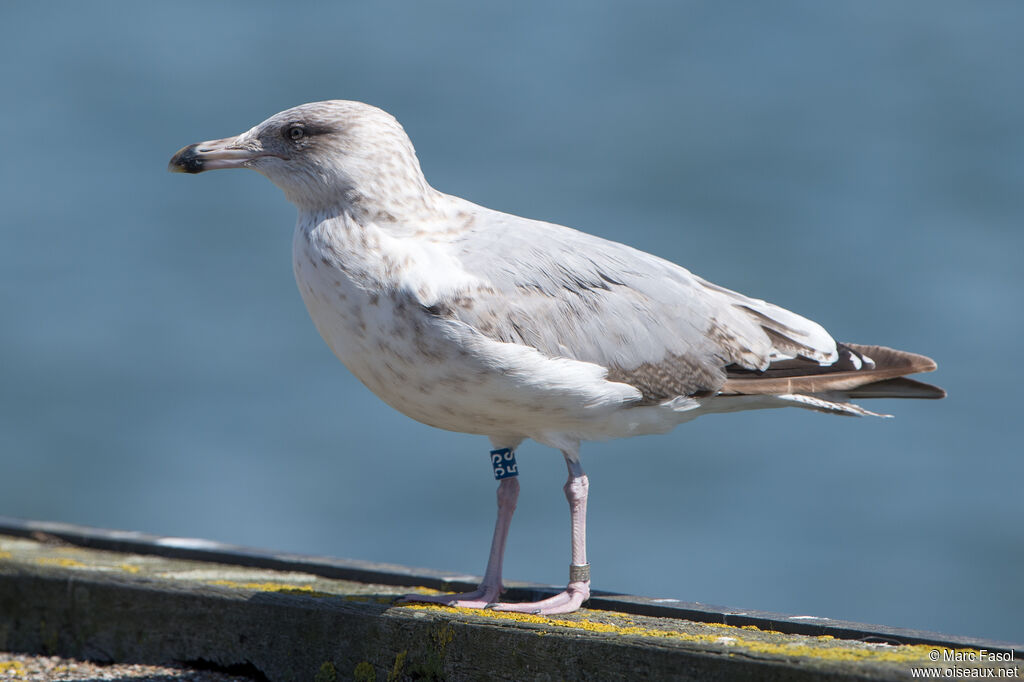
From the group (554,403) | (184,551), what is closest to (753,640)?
(554,403)

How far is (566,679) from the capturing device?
3664 millimetres

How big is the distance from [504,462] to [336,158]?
142 centimetres

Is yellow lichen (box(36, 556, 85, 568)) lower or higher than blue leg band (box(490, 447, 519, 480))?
lower

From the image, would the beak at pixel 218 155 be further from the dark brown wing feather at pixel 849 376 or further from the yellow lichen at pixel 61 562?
the dark brown wing feather at pixel 849 376

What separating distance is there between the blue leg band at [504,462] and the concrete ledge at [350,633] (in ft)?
1.75

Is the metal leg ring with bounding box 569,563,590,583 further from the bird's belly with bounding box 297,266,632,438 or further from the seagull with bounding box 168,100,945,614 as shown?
the bird's belly with bounding box 297,266,632,438

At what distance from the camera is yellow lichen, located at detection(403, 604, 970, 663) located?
10.9 ft

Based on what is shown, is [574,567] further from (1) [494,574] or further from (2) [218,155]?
(2) [218,155]

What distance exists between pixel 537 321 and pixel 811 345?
1401 millimetres

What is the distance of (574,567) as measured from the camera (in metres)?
4.73

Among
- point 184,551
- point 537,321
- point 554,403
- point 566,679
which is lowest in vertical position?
point 566,679

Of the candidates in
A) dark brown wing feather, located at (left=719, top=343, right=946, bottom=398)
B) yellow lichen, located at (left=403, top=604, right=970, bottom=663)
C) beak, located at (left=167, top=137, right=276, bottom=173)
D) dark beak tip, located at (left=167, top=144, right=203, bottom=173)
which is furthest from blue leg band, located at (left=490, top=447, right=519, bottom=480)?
dark beak tip, located at (left=167, top=144, right=203, bottom=173)

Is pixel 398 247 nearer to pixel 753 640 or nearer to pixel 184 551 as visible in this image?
pixel 753 640

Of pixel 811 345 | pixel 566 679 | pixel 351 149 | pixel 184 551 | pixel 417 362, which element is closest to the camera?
pixel 566 679
